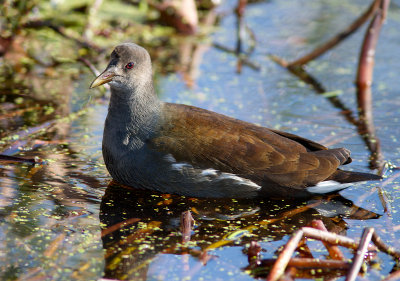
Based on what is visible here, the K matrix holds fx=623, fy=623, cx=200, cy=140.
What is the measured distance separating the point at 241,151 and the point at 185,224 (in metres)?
0.77

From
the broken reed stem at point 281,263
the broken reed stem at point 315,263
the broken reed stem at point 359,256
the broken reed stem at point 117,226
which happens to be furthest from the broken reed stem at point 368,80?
the broken reed stem at point 117,226

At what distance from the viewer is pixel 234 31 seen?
8.29 m

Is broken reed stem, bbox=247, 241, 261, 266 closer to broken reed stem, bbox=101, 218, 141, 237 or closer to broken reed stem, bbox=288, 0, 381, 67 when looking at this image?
broken reed stem, bbox=101, 218, 141, 237

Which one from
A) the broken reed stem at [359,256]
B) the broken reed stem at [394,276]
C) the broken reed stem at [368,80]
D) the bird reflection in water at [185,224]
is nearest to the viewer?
the broken reed stem at [359,256]

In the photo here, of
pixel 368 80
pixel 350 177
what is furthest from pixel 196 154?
pixel 368 80

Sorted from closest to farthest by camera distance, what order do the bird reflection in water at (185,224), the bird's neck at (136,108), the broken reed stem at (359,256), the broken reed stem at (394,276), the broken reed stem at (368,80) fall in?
the broken reed stem at (359,256)
the broken reed stem at (394,276)
the bird reflection in water at (185,224)
the bird's neck at (136,108)
the broken reed stem at (368,80)

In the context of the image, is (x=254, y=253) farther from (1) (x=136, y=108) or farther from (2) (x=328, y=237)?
(1) (x=136, y=108)

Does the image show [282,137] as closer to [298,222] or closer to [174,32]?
[298,222]

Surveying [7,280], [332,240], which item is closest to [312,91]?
[332,240]

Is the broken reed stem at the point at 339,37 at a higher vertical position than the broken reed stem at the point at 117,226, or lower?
higher

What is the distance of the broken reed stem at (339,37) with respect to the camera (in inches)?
240

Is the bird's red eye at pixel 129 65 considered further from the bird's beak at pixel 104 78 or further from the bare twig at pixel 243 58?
the bare twig at pixel 243 58

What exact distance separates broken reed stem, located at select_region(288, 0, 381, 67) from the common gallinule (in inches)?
89.0

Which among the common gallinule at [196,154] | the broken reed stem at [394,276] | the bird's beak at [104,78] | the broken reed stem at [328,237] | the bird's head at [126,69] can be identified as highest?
the bird's head at [126,69]
